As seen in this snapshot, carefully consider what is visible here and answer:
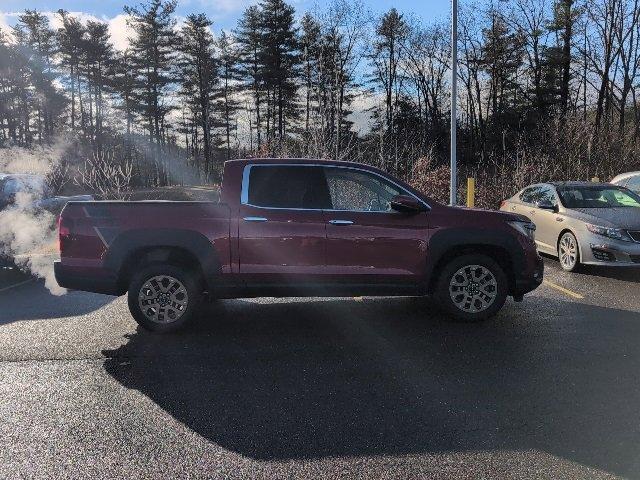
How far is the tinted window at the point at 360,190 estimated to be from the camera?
5.81m

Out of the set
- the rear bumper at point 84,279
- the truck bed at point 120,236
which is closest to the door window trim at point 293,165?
the truck bed at point 120,236

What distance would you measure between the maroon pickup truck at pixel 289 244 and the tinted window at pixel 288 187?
0.4 inches

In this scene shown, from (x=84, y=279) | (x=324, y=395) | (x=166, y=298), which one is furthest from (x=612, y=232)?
(x=84, y=279)

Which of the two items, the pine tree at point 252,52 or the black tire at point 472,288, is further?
the pine tree at point 252,52

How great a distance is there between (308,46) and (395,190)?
38.7 m

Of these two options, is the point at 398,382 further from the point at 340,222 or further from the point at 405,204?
the point at 405,204

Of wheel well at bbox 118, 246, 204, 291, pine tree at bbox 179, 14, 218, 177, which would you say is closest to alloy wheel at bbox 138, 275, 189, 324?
wheel well at bbox 118, 246, 204, 291

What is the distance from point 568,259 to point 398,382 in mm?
5835

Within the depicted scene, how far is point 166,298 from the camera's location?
5684 millimetres

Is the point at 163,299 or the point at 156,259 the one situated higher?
the point at 156,259

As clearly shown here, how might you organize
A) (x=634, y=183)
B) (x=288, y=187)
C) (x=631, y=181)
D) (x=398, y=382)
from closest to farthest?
(x=398, y=382) < (x=288, y=187) < (x=634, y=183) < (x=631, y=181)

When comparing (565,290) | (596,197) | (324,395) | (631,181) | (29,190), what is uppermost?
(631,181)

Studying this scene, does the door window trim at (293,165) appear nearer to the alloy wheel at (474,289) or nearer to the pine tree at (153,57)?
the alloy wheel at (474,289)

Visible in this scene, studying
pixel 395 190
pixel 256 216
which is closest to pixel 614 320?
pixel 395 190
